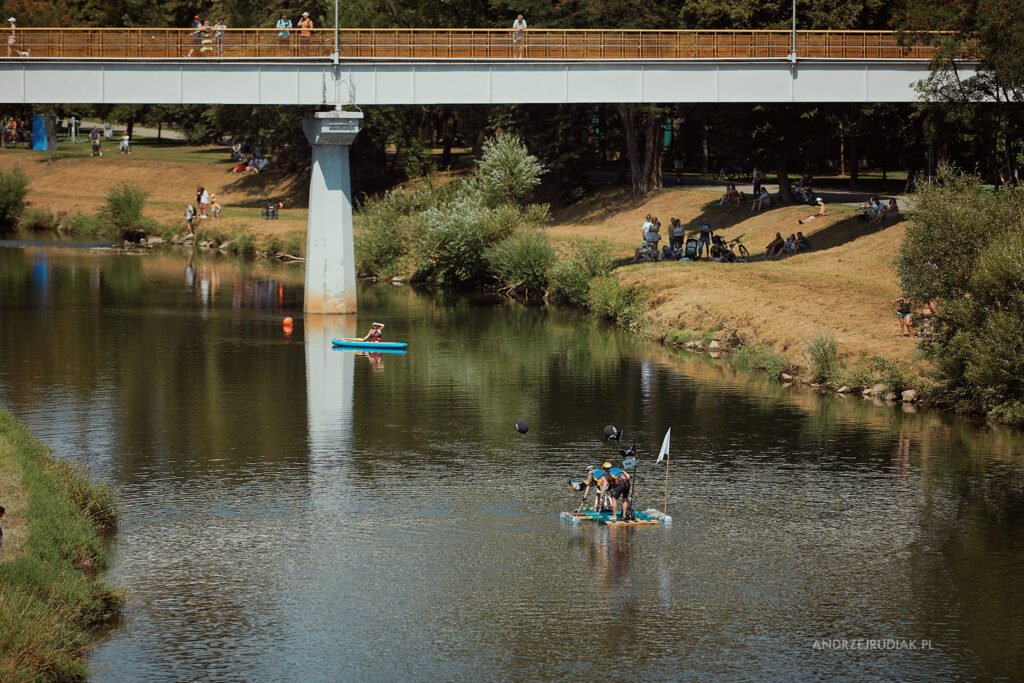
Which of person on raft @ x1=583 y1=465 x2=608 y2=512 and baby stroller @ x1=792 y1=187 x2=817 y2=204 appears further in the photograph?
baby stroller @ x1=792 y1=187 x2=817 y2=204

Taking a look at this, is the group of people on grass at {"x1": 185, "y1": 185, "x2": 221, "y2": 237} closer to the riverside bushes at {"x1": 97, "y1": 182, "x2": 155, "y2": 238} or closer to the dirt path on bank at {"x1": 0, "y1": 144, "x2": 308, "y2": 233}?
the dirt path on bank at {"x1": 0, "y1": 144, "x2": 308, "y2": 233}

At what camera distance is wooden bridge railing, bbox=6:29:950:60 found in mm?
50469

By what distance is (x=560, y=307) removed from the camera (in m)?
58.3

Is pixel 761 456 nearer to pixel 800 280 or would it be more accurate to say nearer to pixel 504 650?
pixel 504 650

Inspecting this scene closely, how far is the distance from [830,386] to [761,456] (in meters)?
9.44

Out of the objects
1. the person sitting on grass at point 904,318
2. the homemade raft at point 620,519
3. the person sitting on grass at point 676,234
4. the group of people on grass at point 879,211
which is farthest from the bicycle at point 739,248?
the homemade raft at point 620,519

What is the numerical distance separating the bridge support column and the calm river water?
6376 millimetres

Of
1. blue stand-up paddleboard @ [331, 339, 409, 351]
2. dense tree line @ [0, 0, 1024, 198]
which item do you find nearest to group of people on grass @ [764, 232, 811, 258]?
dense tree line @ [0, 0, 1024, 198]

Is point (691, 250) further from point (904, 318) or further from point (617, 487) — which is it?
point (617, 487)

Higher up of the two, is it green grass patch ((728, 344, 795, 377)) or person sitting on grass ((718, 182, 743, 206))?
person sitting on grass ((718, 182, 743, 206))

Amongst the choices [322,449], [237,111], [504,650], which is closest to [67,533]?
[504,650]

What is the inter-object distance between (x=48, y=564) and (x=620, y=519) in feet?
33.6

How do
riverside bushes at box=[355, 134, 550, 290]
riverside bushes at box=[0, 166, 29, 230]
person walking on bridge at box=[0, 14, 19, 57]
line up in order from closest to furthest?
person walking on bridge at box=[0, 14, 19, 57] → riverside bushes at box=[355, 134, 550, 290] → riverside bushes at box=[0, 166, 29, 230]

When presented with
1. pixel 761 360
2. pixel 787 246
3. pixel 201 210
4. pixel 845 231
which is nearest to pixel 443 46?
pixel 787 246
